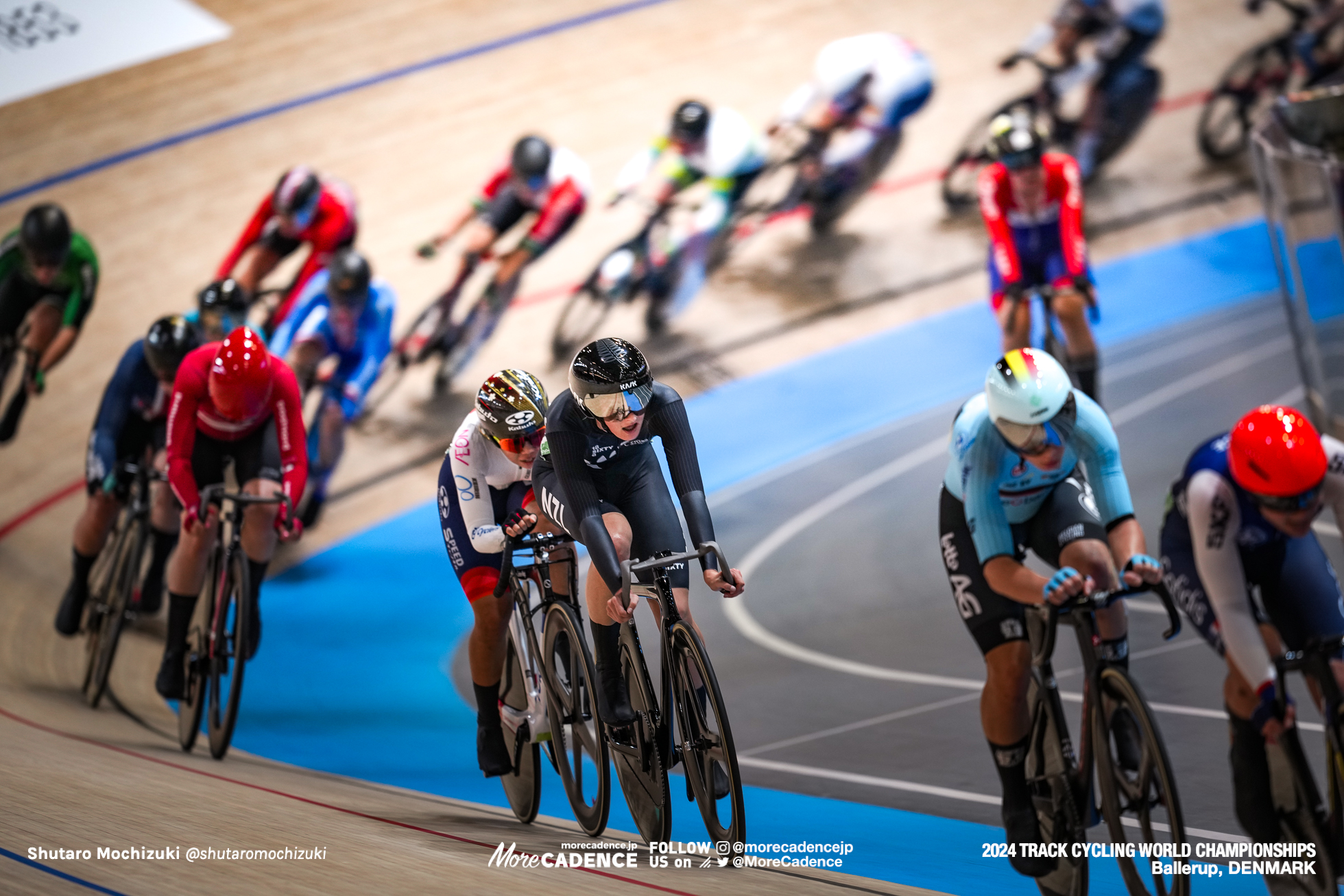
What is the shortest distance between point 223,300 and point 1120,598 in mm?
3671

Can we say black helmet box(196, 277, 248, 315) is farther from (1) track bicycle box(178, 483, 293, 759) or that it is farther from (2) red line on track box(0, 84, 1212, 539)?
(2) red line on track box(0, 84, 1212, 539)

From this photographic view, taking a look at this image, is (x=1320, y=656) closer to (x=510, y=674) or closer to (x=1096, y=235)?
(x=510, y=674)

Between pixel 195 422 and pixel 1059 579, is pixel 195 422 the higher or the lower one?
the higher one

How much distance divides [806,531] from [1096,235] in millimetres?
3861

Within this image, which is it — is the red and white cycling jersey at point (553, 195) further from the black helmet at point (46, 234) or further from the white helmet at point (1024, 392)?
the white helmet at point (1024, 392)

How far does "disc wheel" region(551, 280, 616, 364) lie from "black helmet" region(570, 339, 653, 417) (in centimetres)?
508

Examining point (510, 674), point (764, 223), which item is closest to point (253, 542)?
point (510, 674)

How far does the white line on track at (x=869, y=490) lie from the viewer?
4.78 meters

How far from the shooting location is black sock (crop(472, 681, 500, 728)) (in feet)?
12.2

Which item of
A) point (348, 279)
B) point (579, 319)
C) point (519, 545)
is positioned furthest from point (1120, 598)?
point (579, 319)

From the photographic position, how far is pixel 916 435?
714 centimetres

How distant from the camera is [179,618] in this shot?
4473mm

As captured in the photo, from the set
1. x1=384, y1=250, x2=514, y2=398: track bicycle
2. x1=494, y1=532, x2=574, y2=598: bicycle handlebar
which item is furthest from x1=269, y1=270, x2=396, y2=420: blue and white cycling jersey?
x1=494, y1=532, x2=574, y2=598: bicycle handlebar

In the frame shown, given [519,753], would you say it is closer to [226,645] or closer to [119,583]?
[226,645]
